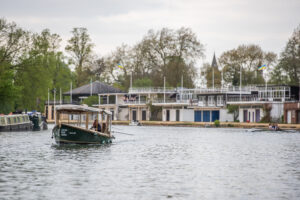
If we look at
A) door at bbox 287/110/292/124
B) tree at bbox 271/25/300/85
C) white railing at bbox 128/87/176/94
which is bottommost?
A: door at bbox 287/110/292/124

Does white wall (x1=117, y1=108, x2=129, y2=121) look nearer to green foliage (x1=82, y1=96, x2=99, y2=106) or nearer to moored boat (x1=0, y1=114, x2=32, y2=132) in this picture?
green foliage (x1=82, y1=96, x2=99, y2=106)

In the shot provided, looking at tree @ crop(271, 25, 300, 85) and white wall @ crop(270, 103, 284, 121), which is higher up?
tree @ crop(271, 25, 300, 85)

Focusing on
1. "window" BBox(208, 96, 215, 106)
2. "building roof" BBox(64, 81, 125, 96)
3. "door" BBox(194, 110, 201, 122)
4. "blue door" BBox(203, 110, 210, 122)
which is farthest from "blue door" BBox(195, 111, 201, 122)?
"building roof" BBox(64, 81, 125, 96)

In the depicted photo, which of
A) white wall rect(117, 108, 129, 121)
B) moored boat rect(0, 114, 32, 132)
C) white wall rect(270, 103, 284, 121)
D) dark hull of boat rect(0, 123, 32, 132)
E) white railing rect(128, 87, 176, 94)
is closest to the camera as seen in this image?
moored boat rect(0, 114, 32, 132)

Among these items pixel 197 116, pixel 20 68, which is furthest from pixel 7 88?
pixel 197 116

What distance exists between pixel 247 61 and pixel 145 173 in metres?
87.9

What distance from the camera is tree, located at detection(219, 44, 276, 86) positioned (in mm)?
109981

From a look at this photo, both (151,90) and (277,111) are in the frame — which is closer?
(277,111)

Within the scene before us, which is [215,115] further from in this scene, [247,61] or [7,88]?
[7,88]

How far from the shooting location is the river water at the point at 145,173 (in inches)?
854

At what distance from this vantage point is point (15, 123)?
69.4 metres

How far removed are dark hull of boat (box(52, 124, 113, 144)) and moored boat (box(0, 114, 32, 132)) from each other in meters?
26.1

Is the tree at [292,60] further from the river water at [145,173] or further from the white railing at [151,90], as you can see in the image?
the river water at [145,173]

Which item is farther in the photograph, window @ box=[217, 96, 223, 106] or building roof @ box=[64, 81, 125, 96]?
building roof @ box=[64, 81, 125, 96]
